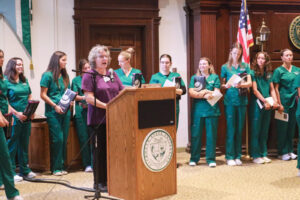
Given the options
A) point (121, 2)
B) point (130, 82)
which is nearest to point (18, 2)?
point (121, 2)

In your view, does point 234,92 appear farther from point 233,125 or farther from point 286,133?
point 286,133

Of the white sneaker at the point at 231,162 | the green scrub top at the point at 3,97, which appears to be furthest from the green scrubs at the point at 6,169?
the white sneaker at the point at 231,162

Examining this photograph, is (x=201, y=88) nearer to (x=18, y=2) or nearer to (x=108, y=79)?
(x=108, y=79)

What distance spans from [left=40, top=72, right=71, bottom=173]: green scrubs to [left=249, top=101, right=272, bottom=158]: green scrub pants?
2.47 meters

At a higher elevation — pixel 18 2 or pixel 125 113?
pixel 18 2

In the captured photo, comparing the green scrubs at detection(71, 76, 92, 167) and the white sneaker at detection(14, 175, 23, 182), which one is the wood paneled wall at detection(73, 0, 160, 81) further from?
the white sneaker at detection(14, 175, 23, 182)

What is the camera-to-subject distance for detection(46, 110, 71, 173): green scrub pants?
16.6ft

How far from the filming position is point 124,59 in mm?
5344

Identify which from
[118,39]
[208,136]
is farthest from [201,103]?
[118,39]

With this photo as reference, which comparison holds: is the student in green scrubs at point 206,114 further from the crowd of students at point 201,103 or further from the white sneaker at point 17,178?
the white sneaker at point 17,178

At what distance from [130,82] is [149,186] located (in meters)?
2.05

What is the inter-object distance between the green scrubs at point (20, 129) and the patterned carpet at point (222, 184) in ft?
0.99

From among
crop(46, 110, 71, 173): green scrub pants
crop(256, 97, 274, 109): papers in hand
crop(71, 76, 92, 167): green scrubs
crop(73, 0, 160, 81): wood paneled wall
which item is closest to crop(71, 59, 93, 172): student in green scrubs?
crop(71, 76, 92, 167): green scrubs

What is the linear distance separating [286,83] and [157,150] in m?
3.04
